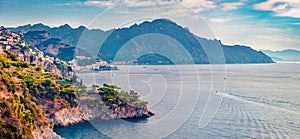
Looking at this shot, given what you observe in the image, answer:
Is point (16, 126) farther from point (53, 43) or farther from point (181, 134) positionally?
point (53, 43)

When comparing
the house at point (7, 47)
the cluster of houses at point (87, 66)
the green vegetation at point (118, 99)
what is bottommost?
the green vegetation at point (118, 99)

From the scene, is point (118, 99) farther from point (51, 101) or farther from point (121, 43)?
point (121, 43)

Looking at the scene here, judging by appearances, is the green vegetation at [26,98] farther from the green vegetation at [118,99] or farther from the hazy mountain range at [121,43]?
the hazy mountain range at [121,43]

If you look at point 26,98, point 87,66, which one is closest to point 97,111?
point 26,98

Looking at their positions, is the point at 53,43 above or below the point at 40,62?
above

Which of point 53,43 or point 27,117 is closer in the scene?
point 27,117

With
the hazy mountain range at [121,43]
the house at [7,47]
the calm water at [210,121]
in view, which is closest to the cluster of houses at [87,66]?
the hazy mountain range at [121,43]

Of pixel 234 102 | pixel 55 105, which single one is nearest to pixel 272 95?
pixel 234 102

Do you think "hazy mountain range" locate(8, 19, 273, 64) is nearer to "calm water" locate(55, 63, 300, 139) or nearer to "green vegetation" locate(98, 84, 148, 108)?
"calm water" locate(55, 63, 300, 139)

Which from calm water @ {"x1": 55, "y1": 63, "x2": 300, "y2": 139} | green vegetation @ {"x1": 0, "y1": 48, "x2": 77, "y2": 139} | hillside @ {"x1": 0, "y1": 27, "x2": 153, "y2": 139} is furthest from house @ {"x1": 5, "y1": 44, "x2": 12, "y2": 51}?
calm water @ {"x1": 55, "y1": 63, "x2": 300, "y2": 139}

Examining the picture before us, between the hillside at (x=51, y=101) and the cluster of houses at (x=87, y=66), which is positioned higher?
the cluster of houses at (x=87, y=66)

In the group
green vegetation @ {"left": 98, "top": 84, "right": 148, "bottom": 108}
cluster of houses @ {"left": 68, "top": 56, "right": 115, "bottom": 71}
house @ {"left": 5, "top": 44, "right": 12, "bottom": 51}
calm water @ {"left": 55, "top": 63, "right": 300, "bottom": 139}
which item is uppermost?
house @ {"left": 5, "top": 44, "right": 12, "bottom": 51}
